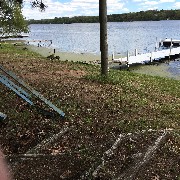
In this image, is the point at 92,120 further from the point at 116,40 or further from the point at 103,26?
Result: the point at 116,40

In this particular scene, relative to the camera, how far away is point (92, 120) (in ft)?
24.6

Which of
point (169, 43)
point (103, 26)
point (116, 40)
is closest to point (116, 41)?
point (116, 40)

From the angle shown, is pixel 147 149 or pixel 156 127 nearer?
pixel 147 149

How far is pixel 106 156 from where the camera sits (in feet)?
18.4

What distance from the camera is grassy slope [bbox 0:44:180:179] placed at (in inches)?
220

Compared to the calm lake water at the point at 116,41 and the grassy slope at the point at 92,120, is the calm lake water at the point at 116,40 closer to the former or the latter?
the calm lake water at the point at 116,41

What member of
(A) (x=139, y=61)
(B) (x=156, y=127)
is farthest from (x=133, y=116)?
(A) (x=139, y=61)

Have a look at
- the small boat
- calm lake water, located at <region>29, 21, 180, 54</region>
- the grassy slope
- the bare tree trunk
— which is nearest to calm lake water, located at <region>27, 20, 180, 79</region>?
calm lake water, located at <region>29, 21, 180, 54</region>

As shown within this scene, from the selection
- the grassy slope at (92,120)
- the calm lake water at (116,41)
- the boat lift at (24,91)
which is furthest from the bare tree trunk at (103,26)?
the calm lake water at (116,41)

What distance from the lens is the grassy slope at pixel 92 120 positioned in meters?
5.59

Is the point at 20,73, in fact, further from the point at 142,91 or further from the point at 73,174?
the point at 73,174

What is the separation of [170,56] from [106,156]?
32347 mm

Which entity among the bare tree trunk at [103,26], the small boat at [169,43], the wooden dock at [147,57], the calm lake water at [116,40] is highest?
the bare tree trunk at [103,26]

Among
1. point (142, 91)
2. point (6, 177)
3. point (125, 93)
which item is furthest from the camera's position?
point (142, 91)
